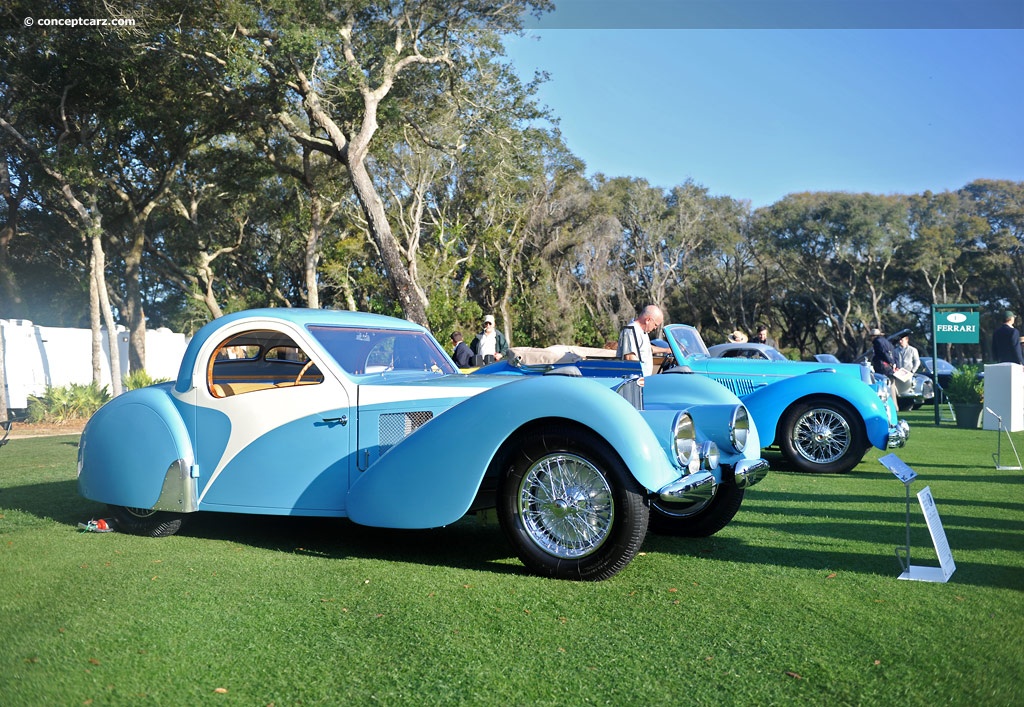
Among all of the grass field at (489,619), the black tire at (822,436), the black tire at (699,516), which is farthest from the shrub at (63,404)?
the black tire at (699,516)

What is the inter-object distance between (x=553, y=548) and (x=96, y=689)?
7.76 ft

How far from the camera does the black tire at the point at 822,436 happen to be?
945cm

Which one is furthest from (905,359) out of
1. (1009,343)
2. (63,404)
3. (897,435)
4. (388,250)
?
(63,404)

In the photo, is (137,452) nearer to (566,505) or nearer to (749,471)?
(566,505)

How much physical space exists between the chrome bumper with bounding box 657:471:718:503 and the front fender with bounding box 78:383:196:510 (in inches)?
125

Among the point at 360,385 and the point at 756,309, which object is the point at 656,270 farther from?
the point at 360,385

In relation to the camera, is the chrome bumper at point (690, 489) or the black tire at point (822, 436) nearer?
the chrome bumper at point (690, 489)

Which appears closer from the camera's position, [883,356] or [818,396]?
[818,396]

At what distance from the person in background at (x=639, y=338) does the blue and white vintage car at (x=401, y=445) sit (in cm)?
199

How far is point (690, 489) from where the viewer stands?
4441 millimetres

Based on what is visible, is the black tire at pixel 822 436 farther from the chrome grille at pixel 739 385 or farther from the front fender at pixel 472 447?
the front fender at pixel 472 447

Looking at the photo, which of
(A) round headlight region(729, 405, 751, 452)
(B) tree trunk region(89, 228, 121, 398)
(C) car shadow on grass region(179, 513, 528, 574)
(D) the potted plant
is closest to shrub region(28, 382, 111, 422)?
(B) tree trunk region(89, 228, 121, 398)

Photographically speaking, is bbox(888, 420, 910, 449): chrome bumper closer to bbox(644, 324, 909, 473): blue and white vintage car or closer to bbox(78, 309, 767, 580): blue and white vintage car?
bbox(644, 324, 909, 473): blue and white vintage car

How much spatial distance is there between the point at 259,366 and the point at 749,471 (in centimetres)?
354
